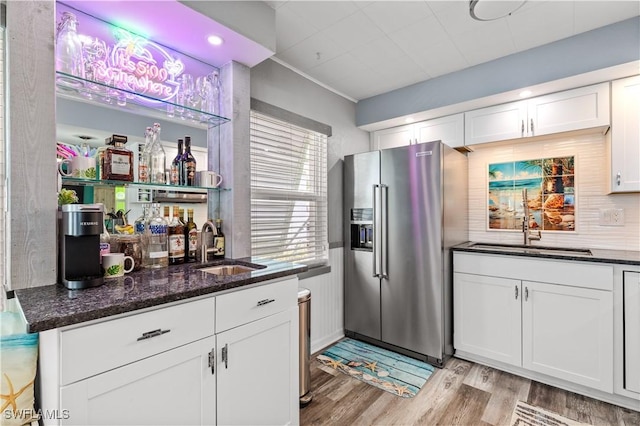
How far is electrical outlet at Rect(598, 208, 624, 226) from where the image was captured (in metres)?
2.40

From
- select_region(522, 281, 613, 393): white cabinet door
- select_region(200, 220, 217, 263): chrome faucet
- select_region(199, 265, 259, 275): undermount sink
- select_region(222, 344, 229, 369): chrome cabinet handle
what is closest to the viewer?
select_region(222, 344, 229, 369): chrome cabinet handle

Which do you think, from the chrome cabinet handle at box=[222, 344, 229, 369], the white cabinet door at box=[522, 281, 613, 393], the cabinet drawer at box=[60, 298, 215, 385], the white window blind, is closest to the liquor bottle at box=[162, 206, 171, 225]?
the white window blind

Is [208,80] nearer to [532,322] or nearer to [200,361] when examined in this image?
[200,361]

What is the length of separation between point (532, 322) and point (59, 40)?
3307mm

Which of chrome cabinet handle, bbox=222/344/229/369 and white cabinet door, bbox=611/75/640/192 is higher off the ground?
white cabinet door, bbox=611/75/640/192

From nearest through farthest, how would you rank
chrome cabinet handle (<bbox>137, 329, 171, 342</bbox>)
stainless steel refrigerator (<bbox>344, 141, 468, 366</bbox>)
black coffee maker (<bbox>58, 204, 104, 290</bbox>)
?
1. chrome cabinet handle (<bbox>137, 329, 171, 342</bbox>)
2. black coffee maker (<bbox>58, 204, 104, 290</bbox>)
3. stainless steel refrigerator (<bbox>344, 141, 468, 366</bbox>)

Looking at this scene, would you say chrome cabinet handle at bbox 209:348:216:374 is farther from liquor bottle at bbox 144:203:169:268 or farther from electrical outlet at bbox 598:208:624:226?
electrical outlet at bbox 598:208:624:226

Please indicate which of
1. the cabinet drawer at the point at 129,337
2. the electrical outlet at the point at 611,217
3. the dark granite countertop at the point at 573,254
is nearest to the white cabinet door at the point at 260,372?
A: the cabinet drawer at the point at 129,337

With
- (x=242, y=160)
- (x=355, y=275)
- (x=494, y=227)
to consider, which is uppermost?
(x=242, y=160)

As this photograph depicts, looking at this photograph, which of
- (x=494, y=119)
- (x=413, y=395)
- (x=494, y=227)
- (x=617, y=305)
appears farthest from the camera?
(x=494, y=227)

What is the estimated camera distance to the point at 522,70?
2414mm

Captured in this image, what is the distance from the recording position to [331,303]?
3.02 meters

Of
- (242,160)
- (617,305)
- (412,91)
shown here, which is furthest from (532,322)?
(242,160)

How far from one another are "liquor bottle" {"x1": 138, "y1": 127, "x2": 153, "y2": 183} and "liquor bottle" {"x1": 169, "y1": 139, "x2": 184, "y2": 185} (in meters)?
0.14
